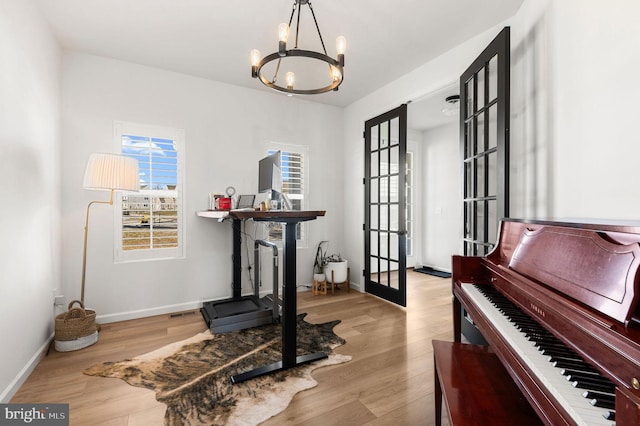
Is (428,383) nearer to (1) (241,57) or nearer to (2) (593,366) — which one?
(2) (593,366)

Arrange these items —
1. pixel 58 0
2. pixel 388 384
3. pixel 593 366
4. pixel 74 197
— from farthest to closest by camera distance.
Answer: pixel 74 197 → pixel 58 0 → pixel 388 384 → pixel 593 366

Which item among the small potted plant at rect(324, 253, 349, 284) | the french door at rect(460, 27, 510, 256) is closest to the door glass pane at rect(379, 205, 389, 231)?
the small potted plant at rect(324, 253, 349, 284)

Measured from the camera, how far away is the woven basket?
246 cm

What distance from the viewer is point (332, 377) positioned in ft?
6.73

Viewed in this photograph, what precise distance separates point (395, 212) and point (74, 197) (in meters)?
3.50

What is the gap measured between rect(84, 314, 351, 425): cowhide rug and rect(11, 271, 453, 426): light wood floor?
8cm

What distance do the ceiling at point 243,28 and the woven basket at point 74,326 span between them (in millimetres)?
2490

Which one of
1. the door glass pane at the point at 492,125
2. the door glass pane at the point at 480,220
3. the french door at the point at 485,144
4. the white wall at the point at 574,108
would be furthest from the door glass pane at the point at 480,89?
the door glass pane at the point at 480,220

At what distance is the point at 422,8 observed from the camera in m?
2.37

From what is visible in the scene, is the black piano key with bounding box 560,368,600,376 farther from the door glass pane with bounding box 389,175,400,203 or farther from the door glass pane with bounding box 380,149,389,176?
the door glass pane with bounding box 380,149,389,176

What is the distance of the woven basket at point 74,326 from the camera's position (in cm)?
246

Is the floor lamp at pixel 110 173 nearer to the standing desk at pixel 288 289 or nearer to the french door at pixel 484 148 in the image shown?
the standing desk at pixel 288 289

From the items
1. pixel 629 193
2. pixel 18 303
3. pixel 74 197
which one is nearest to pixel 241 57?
pixel 74 197

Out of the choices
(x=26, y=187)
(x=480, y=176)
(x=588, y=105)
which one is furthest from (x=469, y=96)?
(x=26, y=187)
